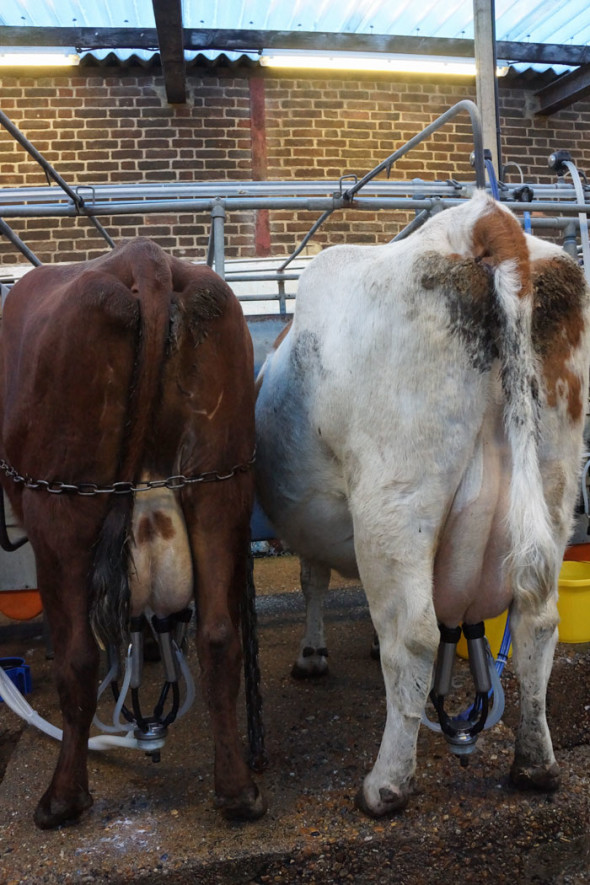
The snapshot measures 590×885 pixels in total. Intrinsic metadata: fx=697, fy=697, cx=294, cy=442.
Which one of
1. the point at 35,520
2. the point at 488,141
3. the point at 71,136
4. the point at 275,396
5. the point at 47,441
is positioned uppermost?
the point at 71,136

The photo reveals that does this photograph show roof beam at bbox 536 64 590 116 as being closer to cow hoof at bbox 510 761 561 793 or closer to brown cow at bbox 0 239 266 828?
brown cow at bbox 0 239 266 828

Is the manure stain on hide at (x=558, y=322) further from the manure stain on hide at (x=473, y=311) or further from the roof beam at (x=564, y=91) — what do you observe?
the roof beam at (x=564, y=91)

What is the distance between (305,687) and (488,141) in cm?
332

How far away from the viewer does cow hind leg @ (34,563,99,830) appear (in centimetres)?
199

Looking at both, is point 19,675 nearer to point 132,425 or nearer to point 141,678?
point 141,678

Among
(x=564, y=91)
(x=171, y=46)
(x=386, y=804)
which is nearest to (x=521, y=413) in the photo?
(x=386, y=804)

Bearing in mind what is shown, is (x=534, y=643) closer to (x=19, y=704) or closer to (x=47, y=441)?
(x=47, y=441)

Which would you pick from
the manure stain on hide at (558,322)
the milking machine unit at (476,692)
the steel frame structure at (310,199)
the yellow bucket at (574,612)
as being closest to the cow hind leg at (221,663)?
the milking machine unit at (476,692)

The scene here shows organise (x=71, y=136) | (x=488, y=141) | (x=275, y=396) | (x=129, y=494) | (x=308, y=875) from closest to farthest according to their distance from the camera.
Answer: (x=308, y=875)
(x=129, y=494)
(x=275, y=396)
(x=488, y=141)
(x=71, y=136)

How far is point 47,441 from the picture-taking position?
1.99 meters

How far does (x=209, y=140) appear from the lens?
22.2 feet

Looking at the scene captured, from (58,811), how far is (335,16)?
6.64 metres

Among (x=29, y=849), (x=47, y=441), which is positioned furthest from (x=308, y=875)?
(x=47, y=441)

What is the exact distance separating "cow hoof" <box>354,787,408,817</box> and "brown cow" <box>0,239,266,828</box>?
0.31 m
